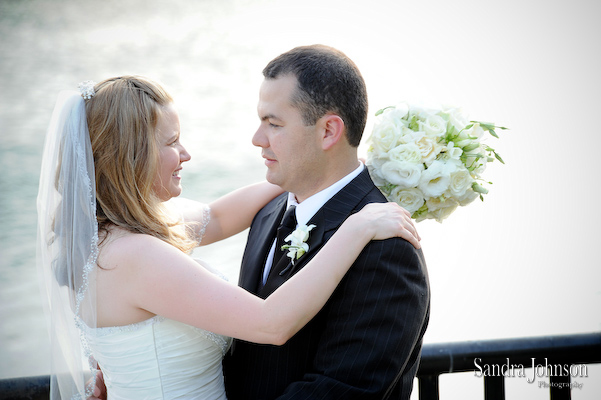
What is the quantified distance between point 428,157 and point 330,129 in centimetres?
39

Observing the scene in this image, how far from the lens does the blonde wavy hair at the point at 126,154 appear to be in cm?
229

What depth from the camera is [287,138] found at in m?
2.42

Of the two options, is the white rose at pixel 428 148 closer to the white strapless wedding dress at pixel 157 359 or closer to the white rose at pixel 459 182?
the white rose at pixel 459 182

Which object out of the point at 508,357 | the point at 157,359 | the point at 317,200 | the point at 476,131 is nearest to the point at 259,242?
the point at 317,200

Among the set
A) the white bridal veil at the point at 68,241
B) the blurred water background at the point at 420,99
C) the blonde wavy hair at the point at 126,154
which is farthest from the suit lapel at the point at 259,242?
the blurred water background at the point at 420,99

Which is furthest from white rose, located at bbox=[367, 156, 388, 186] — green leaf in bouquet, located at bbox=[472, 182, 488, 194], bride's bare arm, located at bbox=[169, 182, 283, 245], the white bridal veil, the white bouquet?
the white bridal veil

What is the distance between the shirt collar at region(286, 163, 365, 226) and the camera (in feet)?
8.02

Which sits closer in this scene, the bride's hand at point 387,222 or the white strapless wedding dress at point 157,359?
the bride's hand at point 387,222

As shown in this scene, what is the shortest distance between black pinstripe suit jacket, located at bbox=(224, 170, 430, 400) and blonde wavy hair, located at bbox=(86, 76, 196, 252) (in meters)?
0.58

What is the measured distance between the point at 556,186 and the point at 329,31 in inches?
285

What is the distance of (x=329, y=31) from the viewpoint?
1492 cm

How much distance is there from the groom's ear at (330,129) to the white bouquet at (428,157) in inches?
5.7

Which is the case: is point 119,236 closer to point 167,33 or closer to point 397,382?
point 397,382

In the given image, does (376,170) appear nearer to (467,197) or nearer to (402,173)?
(402,173)
